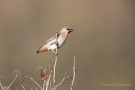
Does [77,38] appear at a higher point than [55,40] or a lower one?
higher

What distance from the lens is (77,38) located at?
542 inches

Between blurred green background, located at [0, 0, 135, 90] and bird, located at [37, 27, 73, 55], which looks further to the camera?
blurred green background, located at [0, 0, 135, 90]

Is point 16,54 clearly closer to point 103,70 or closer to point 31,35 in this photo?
point 31,35

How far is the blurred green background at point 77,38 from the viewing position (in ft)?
38.3

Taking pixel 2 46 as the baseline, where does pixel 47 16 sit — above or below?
above

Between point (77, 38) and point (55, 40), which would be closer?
point (55, 40)

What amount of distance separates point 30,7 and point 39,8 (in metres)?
0.38

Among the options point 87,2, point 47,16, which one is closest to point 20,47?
point 47,16

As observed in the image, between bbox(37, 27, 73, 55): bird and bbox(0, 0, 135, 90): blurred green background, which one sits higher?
bbox(0, 0, 135, 90): blurred green background

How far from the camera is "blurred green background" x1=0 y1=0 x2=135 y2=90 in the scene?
11.7m

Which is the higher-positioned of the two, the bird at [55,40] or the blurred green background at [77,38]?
the blurred green background at [77,38]

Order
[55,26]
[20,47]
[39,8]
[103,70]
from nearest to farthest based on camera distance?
[103,70], [20,47], [55,26], [39,8]

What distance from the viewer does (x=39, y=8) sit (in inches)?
713

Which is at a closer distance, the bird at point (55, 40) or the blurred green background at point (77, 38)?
the bird at point (55, 40)
